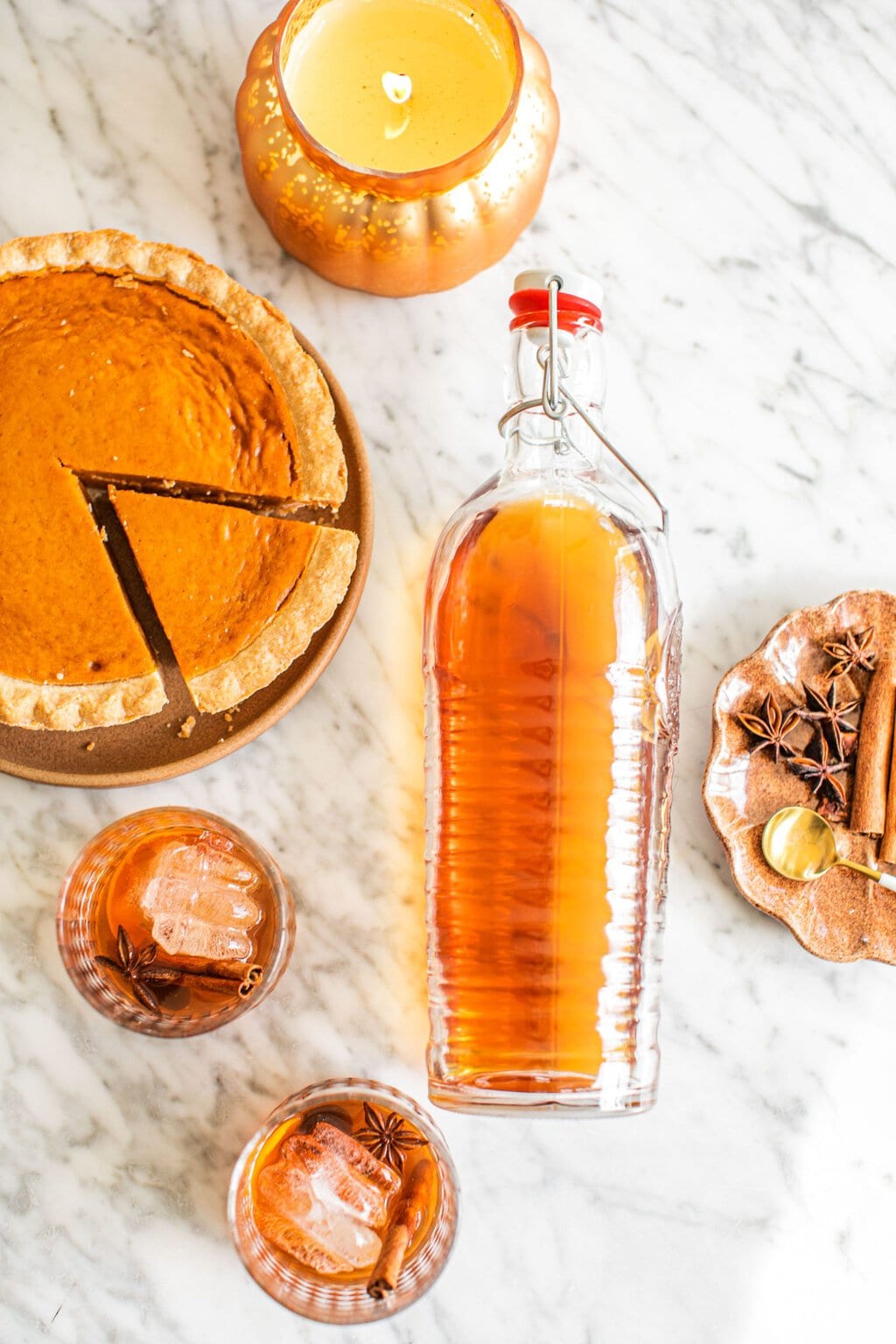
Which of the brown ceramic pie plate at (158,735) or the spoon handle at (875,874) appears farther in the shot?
the spoon handle at (875,874)

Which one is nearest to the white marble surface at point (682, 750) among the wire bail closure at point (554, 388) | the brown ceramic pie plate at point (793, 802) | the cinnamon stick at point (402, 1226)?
the brown ceramic pie plate at point (793, 802)

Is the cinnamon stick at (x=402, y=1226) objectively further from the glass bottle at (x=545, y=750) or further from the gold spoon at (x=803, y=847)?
the gold spoon at (x=803, y=847)

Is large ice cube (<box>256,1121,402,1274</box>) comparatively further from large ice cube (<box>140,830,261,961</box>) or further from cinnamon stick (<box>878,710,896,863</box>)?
cinnamon stick (<box>878,710,896,863</box>)

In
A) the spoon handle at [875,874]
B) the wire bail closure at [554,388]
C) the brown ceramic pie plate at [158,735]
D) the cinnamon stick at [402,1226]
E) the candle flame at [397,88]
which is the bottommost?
the cinnamon stick at [402,1226]

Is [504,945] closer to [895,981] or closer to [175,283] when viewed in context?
[895,981]

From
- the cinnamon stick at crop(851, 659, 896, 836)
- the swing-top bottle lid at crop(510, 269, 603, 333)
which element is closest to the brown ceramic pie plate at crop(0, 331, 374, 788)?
the swing-top bottle lid at crop(510, 269, 603, 333)

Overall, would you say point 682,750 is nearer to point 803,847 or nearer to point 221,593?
point 803,847
